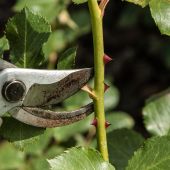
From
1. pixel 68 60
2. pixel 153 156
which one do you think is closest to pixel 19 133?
pixel 68 60

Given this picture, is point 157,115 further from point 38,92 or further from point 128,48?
point 128,48

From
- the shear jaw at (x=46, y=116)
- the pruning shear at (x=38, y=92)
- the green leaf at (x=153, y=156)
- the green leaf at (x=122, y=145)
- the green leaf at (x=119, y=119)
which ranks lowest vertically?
the green leaf at (x=119, y=119)

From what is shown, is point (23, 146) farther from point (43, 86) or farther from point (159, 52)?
point (159, 52)

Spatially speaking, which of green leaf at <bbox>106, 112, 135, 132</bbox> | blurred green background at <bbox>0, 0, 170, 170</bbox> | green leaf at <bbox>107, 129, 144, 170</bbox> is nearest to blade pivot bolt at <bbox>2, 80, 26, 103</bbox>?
green leaf at <bbox>107, 129, 144, 170</bbox>

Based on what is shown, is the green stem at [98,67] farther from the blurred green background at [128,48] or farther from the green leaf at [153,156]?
the blurred green background at [128,48]

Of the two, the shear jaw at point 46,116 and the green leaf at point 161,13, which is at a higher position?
the green leaf at point 161,13

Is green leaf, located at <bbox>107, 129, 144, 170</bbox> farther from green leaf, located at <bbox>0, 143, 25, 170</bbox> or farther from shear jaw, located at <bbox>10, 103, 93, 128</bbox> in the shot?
green leaf, located at <bbox>0, 143, 25, 170</bbox>

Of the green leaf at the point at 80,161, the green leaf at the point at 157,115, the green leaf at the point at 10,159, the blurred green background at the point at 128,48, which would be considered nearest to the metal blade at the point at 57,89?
the green leaf at the point at 80,161
